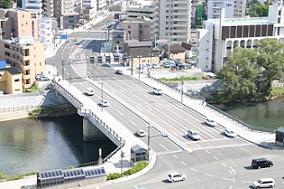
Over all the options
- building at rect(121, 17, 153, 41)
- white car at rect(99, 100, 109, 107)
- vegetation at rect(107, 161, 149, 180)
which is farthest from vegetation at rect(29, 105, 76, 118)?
building at rect(121, 17, 153, 41)

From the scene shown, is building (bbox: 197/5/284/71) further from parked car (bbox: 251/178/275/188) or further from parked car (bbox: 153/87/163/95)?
parked car (bbox: 251/178/275/188)

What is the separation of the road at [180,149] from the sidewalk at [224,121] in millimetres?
662

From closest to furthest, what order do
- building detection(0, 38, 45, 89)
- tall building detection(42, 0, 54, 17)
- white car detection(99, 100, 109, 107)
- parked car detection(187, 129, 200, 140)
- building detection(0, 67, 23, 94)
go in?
parked car detection(187, 129, 200, 140) → white car detection(99, 100, 109, 107) → building detection(0, 67, 23, 94) → building detection(0, 38, 45, 89) → tall building detection(42, 0, 54, 17)

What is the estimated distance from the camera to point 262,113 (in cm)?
5203

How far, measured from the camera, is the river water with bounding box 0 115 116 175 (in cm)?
3650

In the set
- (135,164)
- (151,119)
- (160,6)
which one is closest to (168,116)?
(151,119)

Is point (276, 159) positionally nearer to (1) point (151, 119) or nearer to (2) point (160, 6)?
A: (1) point (151, 119)

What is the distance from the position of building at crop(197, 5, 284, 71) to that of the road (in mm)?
12771

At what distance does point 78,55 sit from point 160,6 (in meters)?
13.4

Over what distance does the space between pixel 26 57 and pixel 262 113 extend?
23.7 meters

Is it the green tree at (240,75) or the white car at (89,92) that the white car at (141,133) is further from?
the green tree at (240,75)

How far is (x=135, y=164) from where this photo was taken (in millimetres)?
30516

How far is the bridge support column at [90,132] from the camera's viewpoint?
4191cm

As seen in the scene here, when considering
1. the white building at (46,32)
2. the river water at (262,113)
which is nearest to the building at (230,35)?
the river water at (262,113)
